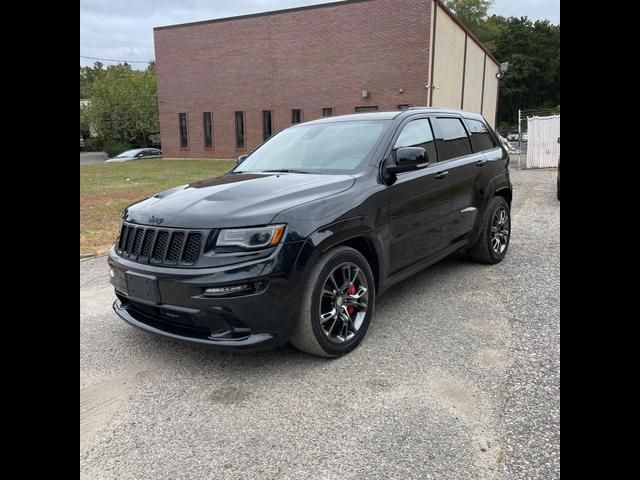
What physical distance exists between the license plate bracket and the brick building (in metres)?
19.6

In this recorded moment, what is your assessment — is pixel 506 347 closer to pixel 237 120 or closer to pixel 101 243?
pixel 101 243

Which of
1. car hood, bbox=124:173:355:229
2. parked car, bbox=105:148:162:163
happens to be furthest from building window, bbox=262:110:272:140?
car hood, bbox=124:173:355:229

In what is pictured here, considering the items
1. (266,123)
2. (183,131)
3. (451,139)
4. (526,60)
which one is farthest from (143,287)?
(526,60)

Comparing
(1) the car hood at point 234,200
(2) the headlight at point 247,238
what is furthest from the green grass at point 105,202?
(2) the headlight at point 247,238

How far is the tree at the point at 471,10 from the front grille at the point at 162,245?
73.1 m

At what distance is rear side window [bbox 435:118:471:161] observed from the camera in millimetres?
4793

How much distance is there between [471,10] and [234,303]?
74865 mm

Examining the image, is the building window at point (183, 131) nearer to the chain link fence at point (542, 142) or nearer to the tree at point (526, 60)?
the chain link fence at point (542, 142)

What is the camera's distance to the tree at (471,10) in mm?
66875

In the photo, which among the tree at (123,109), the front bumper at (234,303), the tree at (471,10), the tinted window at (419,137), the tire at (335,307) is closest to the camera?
the front bumper at (234,303)

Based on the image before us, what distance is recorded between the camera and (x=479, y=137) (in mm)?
5598

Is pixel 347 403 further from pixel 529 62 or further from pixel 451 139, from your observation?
pixel 529 62

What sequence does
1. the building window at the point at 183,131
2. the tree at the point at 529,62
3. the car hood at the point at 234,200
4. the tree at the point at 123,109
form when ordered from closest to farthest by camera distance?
1. the car hood at the point at 234,200
2. the building window at the point at 183,131
3. the tree at the point at 123,109
4. the tree at the point at 529,62

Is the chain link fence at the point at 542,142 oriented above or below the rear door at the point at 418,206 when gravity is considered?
above
